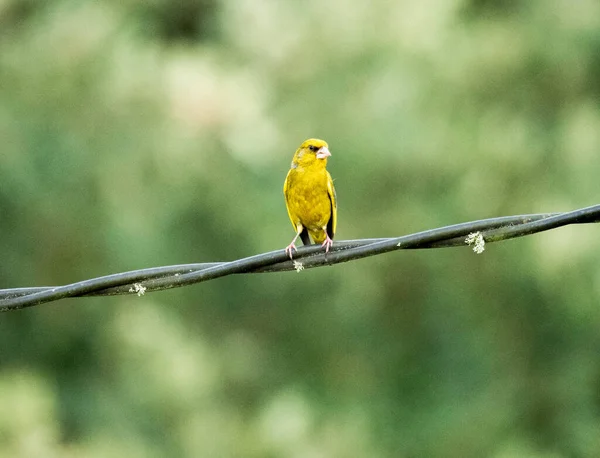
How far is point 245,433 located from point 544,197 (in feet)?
12.9

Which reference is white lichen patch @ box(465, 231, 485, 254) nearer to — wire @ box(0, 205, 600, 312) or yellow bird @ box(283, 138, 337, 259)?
wire @ box(0, 205, 600, 312)

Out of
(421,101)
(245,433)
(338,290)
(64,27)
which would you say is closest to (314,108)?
(421,101)

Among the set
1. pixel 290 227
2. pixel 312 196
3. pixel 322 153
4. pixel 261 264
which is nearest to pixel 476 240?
pixel 261 264

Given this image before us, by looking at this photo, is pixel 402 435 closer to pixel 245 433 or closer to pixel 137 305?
pixel 245 433

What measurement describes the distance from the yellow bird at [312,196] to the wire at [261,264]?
2.18 metres

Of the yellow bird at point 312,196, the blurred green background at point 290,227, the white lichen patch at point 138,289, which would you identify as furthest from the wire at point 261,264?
the blurred green background at point 290,227

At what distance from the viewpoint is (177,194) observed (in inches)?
426

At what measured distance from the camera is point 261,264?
11.1 ft

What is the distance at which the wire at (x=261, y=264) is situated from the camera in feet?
10.8

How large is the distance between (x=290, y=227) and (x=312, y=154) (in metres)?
4.44

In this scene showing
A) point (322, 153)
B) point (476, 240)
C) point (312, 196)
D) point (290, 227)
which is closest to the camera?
point (476, 240)

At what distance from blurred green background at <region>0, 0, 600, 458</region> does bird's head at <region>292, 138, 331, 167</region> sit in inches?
168

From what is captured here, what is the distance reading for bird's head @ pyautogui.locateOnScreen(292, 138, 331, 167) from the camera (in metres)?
5.82

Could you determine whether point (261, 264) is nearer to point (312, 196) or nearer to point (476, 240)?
point (476, 240)
